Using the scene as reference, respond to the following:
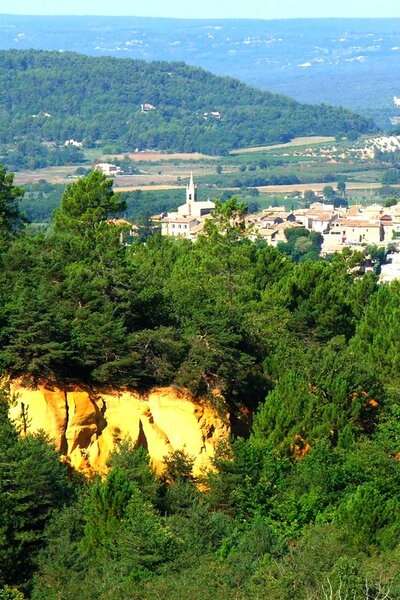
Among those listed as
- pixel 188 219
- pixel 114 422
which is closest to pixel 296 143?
pixel 188 219

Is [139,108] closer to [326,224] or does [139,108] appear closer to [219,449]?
[326,224]

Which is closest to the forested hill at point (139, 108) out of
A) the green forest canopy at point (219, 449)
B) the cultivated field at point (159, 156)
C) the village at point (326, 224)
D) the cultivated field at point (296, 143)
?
the cultivated field at point (296, 143)

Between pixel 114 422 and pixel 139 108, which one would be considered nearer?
pixel 114 422

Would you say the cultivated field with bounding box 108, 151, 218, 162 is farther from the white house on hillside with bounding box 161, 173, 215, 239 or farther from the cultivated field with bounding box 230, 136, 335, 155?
the white house on hillside with bounding box 161, 173, 215, 239

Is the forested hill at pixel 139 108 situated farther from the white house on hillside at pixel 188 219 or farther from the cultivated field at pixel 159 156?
the white house on hillside at pixel 188 219

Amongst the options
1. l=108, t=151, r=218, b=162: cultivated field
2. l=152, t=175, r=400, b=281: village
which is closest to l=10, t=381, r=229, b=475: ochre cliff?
l=152, t=175, r=400, b=281: village
